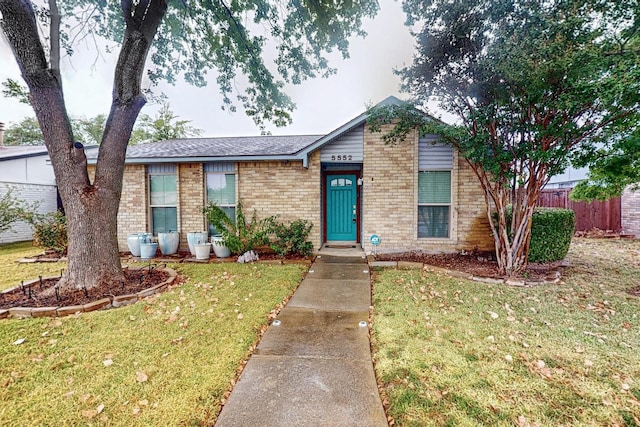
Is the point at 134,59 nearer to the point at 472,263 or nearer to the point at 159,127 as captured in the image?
the point at 472,263

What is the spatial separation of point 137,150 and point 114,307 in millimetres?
6763

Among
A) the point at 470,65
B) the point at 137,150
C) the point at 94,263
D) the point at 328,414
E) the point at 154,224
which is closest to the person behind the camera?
the point at 328,414

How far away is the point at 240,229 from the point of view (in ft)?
24.5

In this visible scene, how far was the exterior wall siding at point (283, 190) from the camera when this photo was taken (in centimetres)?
782

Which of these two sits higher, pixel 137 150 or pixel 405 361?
pixel 137 150

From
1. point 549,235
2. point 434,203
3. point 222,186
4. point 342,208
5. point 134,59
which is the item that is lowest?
point 549,235

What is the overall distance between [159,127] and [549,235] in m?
28.0

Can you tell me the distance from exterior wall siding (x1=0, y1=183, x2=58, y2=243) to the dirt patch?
531 inches

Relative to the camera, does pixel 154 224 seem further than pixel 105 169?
Yes

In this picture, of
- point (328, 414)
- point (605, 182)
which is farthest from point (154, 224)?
point (605, 182)

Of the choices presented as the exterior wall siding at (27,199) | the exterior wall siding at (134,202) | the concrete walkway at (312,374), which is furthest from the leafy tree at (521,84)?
the exterior wall siding at (27,199)

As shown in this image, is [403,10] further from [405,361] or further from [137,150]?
[137,150]

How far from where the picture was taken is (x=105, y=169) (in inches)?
190

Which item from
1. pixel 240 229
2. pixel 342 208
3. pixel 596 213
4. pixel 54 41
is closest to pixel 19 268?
pixel 240 229
